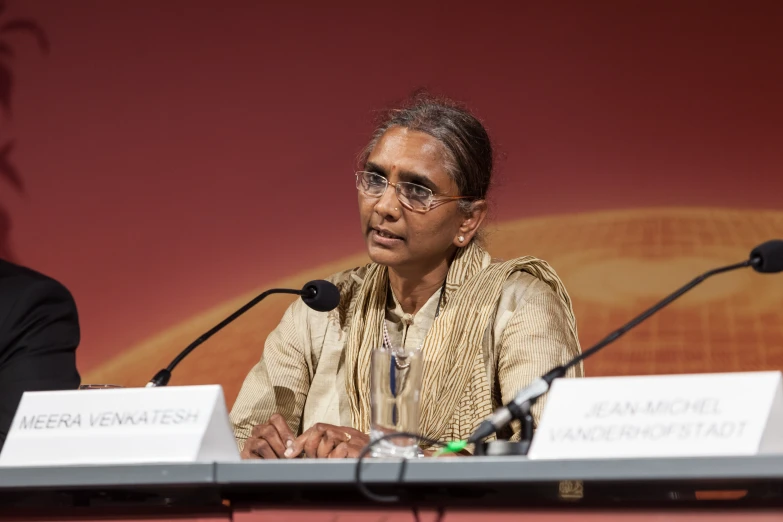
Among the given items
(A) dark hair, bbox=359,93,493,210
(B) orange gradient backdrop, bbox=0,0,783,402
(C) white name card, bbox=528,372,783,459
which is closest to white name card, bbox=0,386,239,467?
(C) white name card, bbox=528,372,783,459

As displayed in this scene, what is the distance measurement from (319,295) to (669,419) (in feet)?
2.93

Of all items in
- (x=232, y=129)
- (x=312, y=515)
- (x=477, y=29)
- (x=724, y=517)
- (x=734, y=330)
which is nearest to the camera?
(x=724, y=517)

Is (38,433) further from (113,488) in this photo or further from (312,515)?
(312,515)

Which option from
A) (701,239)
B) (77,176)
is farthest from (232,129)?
(701,239)

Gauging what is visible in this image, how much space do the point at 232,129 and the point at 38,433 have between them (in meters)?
2.02

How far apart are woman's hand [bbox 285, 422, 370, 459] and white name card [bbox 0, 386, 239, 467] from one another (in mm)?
488

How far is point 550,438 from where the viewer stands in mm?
1229

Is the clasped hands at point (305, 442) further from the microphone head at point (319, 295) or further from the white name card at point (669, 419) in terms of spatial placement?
the white name card at point (669, 419)

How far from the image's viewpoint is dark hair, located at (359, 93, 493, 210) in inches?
96.7

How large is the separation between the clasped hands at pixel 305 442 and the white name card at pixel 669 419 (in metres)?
0.69

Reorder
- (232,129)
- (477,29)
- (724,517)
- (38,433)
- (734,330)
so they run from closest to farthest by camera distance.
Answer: (724,517)
(38,433)
(734,330)
(477,29)
(232,129)

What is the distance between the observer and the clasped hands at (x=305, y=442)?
6.15ft

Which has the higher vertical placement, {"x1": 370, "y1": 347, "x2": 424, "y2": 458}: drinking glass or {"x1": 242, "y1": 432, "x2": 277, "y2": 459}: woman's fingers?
{"x1": 370, "y1": 347, "x2": 424, "y2": 458}: drinking glass

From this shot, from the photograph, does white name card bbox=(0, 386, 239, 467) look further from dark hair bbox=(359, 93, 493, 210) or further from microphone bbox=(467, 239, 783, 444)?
dark hair bbox=(359, 93, 493, 210)
